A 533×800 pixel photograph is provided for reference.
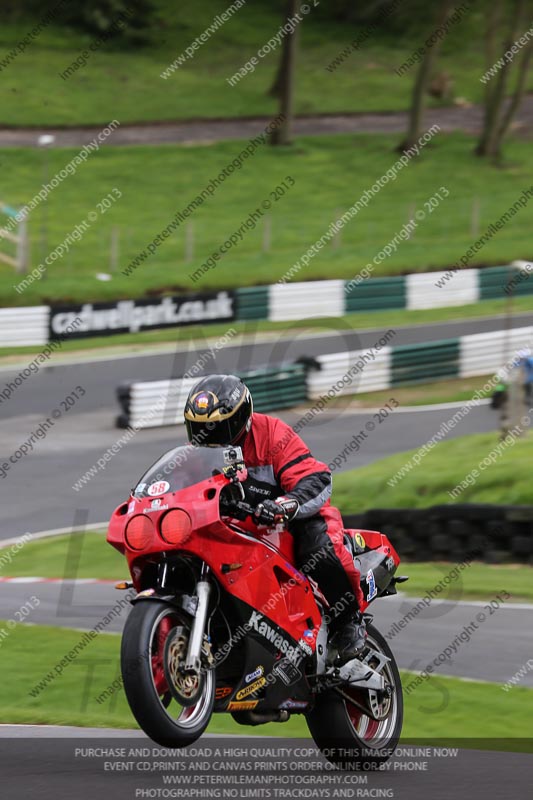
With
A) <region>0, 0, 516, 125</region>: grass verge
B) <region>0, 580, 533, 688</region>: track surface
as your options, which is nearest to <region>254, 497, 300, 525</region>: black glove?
<region>0, 580, 533, 688</region>: track surface

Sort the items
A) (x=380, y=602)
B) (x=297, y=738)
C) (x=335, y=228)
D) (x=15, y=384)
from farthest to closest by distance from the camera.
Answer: (x=335, y=228)
(x=15, y=384)
(x=380, y=602)
(x=297, y=738)

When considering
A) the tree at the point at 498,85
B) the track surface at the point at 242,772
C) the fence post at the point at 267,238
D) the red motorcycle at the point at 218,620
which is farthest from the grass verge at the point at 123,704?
the tree at the point at 498,85

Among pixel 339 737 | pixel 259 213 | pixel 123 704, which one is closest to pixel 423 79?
pixel 259 213

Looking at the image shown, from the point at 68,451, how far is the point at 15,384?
3.82m

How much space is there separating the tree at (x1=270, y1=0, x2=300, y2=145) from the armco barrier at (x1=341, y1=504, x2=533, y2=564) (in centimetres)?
2943

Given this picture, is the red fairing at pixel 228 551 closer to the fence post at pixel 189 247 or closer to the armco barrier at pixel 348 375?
the armco barrier at pixel 348 375

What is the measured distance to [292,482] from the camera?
628cm

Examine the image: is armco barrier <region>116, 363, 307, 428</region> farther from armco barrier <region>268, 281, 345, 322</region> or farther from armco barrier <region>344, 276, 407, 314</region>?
armco barrier <region>344, 276, 407, 314</region>

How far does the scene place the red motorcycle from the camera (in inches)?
213

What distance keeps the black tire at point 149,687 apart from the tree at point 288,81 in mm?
36583

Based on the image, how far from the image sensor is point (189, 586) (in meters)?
5.78

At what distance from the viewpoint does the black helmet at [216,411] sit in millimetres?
5992

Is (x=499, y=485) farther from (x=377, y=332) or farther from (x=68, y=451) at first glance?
(x=377, y=332)

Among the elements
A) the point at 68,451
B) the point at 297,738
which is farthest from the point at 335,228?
the point at 297,738
